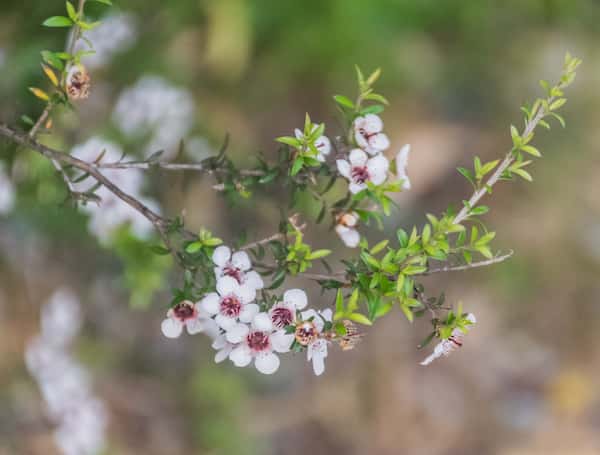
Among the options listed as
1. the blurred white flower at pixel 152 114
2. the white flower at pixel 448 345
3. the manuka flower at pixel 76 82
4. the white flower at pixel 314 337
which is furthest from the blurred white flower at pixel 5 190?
the white flower at pixel 448 345

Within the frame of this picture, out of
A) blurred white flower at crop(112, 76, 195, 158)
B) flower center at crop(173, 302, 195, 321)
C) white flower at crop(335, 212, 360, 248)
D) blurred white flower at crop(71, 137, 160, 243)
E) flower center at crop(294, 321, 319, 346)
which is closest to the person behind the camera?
flower center at crop(294, 321, 319, 346)

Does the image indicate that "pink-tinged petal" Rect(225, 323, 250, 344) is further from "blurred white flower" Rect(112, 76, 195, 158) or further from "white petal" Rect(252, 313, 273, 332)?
"blurred white flower" Rect(112, 76, 195, 158)

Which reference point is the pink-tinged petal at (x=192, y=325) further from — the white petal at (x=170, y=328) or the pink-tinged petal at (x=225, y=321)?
the pink-tinged petal at (x=225, y=321)

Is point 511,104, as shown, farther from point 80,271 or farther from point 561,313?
point 80,271

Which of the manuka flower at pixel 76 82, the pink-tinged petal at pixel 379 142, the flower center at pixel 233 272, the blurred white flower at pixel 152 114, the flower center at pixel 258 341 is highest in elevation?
the blurred white flower at pixel 152 114

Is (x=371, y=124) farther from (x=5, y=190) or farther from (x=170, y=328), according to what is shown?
(x=5, y=190)

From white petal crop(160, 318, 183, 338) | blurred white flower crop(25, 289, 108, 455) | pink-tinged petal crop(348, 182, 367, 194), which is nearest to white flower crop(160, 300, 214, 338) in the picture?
white petal crop(160, 318, 183, 338)

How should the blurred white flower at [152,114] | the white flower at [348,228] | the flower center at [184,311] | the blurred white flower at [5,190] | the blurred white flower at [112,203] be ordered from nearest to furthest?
the flower center at [184,311] < the white flower at [348,228] < the blurred white flower at [112,203] < the blurred white flower at [5,190] < the blurred white flower at [152,114]
